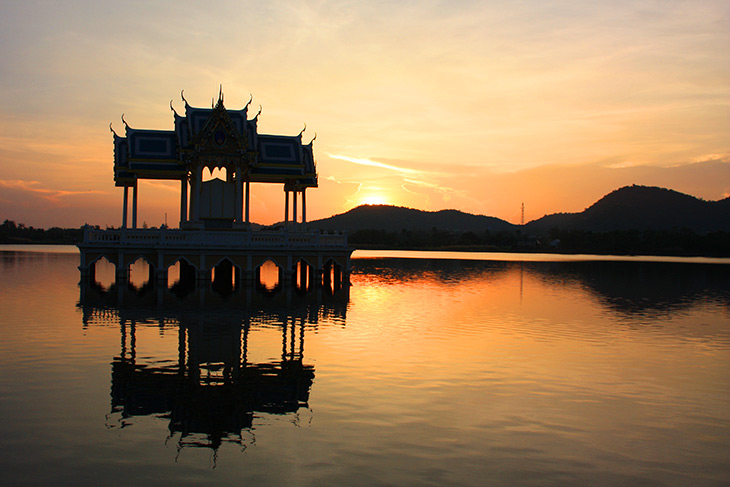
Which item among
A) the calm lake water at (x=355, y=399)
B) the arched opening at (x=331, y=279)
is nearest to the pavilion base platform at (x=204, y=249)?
the arched opening at (x=331, y=279)

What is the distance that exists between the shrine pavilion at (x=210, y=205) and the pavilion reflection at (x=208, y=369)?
9.86 metres

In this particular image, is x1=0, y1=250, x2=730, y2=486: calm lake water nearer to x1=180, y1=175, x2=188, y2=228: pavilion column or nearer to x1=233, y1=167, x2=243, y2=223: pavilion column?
x1=233, y1=167, x2=243, y2=223: pavilion column

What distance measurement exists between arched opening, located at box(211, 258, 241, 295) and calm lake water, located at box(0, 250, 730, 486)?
31.8 ft

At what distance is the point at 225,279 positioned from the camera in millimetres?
42250

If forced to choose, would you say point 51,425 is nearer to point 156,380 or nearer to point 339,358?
point 156,380

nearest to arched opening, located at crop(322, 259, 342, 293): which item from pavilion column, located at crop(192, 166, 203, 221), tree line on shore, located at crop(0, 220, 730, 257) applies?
pavilion column, located at crop(192, 166, 203, 221)

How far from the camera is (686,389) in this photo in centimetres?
1401

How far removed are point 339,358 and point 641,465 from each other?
8777 millimetres

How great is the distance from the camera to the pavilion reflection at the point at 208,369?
11.0 m

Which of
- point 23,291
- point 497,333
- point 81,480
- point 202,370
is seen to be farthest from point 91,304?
point 81,480

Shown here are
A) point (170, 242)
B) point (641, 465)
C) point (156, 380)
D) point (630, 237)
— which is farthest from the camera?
point (630, 237)

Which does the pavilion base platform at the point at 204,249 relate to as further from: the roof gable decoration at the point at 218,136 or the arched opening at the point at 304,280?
the roof gable decoration at the point at 218,136

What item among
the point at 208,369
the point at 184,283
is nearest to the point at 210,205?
the point at 184,283

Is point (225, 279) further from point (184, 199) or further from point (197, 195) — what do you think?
point (197, 195)
